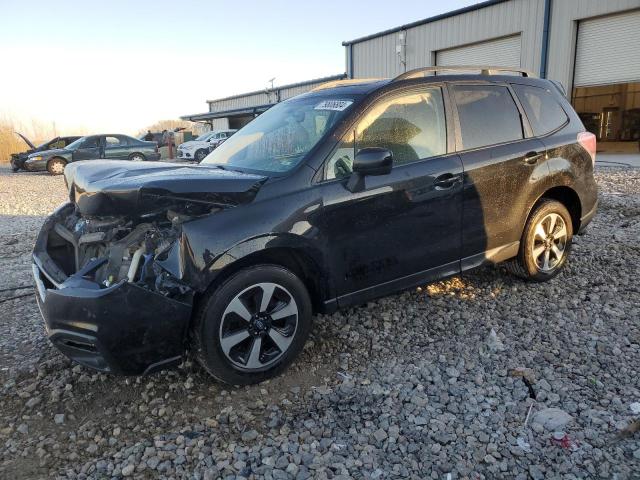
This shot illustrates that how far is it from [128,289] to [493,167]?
2864 mm

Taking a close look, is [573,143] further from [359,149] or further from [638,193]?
[638,193]

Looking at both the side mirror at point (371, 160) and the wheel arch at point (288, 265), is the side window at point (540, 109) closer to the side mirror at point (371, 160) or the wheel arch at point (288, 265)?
the side mirror at point (371, 160)

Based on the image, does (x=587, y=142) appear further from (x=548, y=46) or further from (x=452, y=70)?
(x=548, y=46)

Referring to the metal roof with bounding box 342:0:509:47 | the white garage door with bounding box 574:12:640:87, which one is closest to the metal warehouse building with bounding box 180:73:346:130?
the metal roof with bounding box 342:0:509:47

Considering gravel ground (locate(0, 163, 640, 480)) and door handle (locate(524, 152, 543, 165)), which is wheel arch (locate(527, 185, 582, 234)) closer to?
door handle (locate(524, 152, 543, 165))

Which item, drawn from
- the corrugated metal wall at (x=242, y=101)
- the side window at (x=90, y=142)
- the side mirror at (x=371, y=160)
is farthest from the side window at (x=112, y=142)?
the side mirror at (x=371, y=160)

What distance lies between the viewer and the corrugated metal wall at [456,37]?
16.3m

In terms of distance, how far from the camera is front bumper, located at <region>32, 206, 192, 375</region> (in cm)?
246

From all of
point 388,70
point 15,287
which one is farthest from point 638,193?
point 388,70

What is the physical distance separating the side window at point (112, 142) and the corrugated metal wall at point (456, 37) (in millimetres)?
11555

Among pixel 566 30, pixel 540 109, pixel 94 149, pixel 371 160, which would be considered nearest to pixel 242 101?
pixel 94 149

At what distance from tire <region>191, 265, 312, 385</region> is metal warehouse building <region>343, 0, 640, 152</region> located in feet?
52.5

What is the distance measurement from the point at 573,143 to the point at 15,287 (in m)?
5.63

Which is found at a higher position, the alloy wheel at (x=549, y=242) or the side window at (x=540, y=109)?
the side window at (x=540, y=109)
